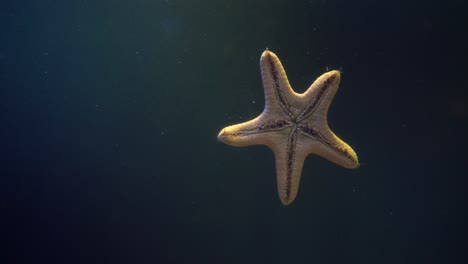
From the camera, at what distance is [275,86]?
2707mm

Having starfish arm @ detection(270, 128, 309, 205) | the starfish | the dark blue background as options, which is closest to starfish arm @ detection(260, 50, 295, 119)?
the starfish

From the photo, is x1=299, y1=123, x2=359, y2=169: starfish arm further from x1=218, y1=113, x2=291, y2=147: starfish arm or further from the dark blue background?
the dark blue background

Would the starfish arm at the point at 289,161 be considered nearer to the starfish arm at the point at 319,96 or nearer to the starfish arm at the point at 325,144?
the starfish arm at the point at 325,144

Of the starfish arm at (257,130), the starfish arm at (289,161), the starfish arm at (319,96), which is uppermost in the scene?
the starfish arm at (319,96)

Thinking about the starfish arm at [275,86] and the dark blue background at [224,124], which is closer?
the starfish arm at [275,86]

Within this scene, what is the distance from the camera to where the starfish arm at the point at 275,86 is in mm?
2652

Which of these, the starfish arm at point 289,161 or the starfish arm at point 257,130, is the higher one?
the starfish arm at point 257,130

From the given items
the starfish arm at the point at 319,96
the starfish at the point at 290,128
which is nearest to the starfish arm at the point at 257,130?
the starfish at the point at 290,128

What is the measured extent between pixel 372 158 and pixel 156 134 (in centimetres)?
192

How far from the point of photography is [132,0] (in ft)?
11.3

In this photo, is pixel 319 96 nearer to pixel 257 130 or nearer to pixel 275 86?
pixel 275 86

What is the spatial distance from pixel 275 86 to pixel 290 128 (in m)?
0.31

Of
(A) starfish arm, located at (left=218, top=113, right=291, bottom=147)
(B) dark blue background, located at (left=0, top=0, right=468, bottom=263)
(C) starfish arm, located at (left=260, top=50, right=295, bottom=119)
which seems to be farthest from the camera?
(B) dark blue background, located at (left=0, top=0, right=468, bottom=263)

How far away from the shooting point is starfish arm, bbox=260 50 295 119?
8.70 feet
